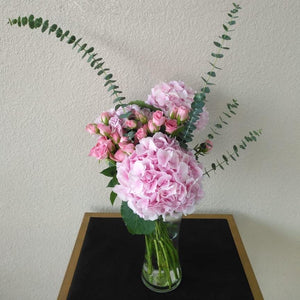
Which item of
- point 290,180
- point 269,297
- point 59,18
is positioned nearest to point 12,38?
point 59,18

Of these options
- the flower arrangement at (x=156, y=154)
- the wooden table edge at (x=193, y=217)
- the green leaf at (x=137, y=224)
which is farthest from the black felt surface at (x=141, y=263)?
the green leaf at (x=137, y=224)

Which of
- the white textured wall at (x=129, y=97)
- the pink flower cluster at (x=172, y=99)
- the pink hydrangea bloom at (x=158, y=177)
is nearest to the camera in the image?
the pink hydrangea bloom at (x=158, y=177)

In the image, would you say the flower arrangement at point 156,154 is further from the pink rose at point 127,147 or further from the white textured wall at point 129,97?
the white textured wall at point 129,97

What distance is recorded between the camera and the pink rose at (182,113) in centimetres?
61

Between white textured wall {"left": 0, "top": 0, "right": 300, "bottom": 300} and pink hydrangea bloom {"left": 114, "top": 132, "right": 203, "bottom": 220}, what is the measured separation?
1.03 feet

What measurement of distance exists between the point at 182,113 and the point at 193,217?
1.68ft

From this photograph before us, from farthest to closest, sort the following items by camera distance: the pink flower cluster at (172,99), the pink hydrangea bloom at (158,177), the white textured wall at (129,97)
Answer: the white textured wall at (129,97)
the pink flower cluster at (172,99)
the pink hydrangea bloom at (158,177)

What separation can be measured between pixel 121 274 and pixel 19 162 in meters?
0.47

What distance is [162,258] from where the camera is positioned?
74cm

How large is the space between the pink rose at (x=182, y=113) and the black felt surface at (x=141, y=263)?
1.57 feet

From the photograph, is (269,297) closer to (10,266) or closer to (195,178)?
(195,178)

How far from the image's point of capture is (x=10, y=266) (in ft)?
3.61

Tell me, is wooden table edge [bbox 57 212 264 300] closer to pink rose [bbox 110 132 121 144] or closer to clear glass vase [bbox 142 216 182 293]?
clear glass vase [bbox 142 216 182 293]

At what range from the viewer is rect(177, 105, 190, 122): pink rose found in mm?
606
